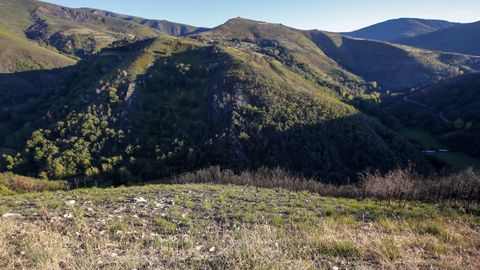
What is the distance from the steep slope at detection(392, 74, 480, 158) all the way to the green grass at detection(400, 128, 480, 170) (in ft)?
7.27

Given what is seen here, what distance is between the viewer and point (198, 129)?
245 ft

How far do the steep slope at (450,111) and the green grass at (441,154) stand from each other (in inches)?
87.2

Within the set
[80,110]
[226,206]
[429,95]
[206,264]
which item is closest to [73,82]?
[80,110]

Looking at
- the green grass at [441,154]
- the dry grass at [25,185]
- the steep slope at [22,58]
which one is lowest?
the dry grass at [25,185]

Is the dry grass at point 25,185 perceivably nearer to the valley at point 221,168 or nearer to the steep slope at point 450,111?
the valley at point 221,168

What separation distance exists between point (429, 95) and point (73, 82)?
133 metres

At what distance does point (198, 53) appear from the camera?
10619 centimetres

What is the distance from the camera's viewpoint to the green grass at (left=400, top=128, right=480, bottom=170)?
77.1 m

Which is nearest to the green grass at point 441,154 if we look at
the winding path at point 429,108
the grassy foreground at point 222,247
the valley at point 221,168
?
the valley at point 221,168

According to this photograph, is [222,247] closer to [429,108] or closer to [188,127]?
[188,127]

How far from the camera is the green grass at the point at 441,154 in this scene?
3034 inches

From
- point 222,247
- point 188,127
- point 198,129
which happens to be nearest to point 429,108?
point 198,129

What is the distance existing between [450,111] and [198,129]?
87.5 metres

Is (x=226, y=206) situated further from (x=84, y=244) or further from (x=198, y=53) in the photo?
(x=198, y=53)
